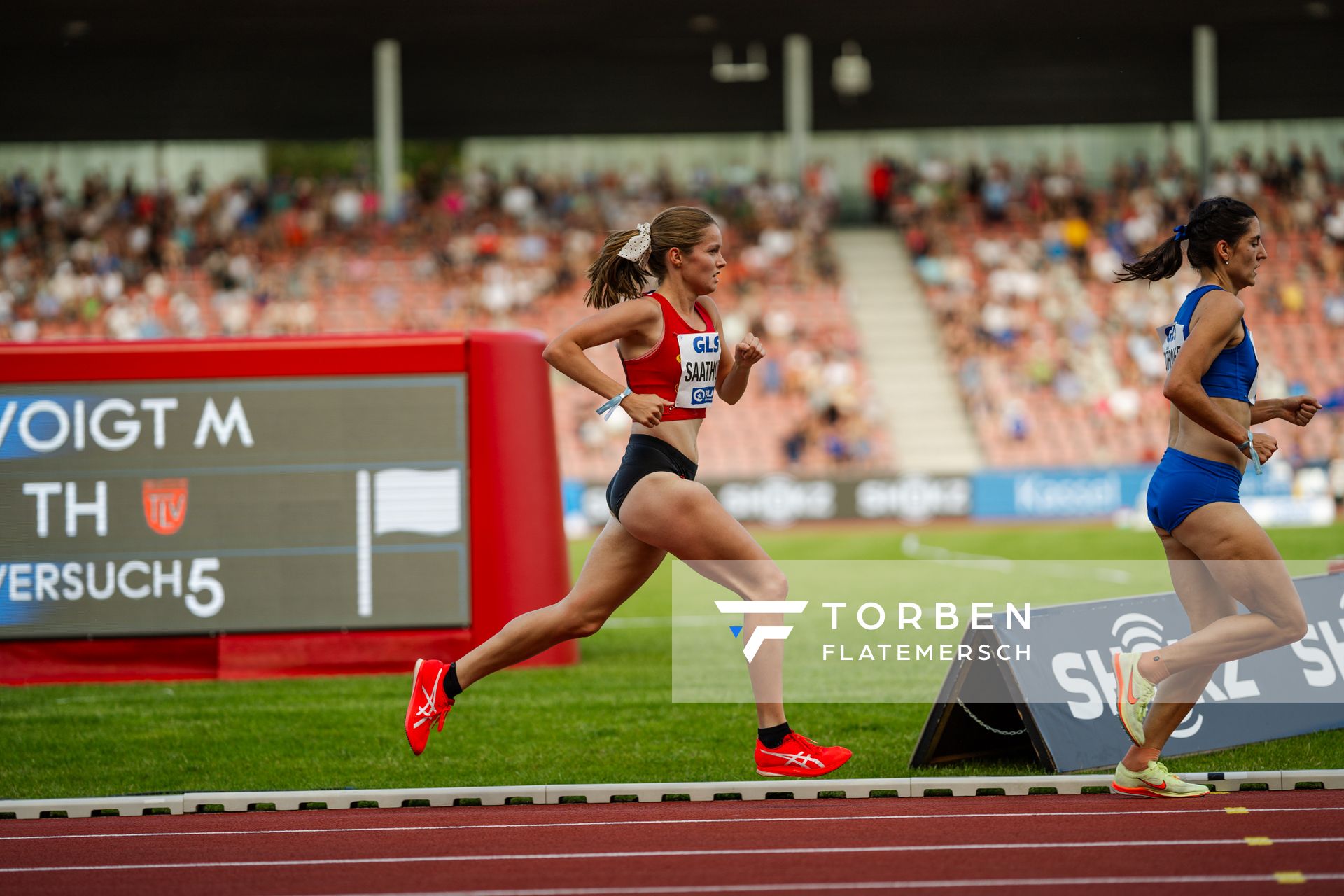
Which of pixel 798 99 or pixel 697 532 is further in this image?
pixel 798 99

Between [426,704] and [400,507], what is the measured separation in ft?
14.1

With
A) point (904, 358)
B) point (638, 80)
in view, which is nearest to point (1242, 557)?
point (904, 358)

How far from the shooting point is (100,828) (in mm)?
6004

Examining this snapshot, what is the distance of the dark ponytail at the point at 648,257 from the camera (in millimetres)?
6117

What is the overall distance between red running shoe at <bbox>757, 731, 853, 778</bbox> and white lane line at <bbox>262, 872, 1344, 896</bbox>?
1.16m

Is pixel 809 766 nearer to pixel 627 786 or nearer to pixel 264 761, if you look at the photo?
pixel 627 786

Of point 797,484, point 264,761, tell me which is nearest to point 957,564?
point 797,484

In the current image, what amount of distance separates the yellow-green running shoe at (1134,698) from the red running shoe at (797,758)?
1.06 meters

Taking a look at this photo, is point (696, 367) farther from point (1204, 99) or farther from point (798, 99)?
point (1204, 99)

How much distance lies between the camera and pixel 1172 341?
598cm

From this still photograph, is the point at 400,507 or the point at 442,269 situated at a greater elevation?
the point at 442,269

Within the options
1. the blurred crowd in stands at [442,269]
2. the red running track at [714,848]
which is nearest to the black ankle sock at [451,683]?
the red running track at [714,848]

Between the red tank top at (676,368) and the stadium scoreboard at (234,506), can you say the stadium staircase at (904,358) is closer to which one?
the stadium scoreboard at (234,506)

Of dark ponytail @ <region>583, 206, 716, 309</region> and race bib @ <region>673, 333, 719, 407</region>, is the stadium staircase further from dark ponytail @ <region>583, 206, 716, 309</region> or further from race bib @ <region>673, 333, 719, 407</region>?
race bib @ <region>673, 333, 719, 407</region>
